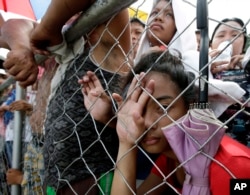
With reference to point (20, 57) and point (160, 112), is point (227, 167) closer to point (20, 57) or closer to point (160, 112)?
point (160, 112)

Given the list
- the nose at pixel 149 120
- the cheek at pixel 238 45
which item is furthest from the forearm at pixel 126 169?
the cheek at pixel 238 45

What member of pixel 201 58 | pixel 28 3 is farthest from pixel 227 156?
pixel 28 3

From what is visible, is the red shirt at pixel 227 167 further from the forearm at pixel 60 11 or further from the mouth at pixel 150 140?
the forearm at pixel 60 11

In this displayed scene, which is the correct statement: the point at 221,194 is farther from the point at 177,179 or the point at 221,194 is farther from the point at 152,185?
the point at 152,185

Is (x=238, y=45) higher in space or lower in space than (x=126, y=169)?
higher

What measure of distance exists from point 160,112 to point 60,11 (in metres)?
0.41

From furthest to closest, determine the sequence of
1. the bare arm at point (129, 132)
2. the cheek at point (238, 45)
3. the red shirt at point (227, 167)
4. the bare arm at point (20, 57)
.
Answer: the cheek at point (238, 45) → the bare arm at point (20, 57) → the bare arm at point (129, 132) → the red shirt at point (227, 167)

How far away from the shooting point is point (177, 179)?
2.77 ft

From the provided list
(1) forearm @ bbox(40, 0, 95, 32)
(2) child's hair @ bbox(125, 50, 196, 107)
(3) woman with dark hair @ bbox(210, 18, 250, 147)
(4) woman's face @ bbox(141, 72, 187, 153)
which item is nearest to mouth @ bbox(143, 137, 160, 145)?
(4) woman's face @ bbox(141, 72, 187, 153)

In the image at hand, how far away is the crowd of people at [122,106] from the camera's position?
65 centimetres

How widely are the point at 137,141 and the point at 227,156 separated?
211 mm

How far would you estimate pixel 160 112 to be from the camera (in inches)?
28.5

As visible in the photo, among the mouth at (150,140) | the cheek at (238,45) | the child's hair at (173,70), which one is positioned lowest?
the mouth at (150,140)

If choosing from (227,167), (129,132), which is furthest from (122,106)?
(227,167)
